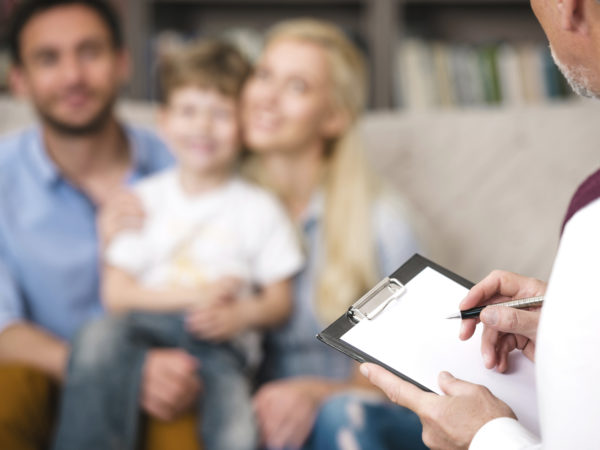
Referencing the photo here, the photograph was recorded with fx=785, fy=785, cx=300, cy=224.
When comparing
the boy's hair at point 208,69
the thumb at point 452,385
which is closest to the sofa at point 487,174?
the boy's hair at point 208,69

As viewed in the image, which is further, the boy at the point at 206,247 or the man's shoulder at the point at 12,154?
the man's shoulder at the point at 12,154

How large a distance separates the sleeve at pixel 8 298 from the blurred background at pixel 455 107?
0.50 meters

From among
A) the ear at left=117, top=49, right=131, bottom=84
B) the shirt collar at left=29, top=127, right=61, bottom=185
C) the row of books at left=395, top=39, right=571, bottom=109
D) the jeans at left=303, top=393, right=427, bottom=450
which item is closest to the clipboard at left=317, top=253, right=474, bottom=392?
the jeans at left=303, top=393, right=427, bottom=450

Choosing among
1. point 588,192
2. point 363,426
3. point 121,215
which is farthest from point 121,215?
point 588,192

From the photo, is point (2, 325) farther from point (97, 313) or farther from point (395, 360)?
point (395, 360)

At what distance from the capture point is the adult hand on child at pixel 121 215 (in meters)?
1.67

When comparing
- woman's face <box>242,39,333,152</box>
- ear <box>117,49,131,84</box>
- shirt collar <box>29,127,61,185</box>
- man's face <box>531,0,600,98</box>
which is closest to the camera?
man's face <box>531,0,600,98</box>

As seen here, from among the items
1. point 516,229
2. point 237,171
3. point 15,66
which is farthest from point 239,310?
point 15,66

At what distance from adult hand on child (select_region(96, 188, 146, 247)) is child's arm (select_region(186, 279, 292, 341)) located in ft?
0.84

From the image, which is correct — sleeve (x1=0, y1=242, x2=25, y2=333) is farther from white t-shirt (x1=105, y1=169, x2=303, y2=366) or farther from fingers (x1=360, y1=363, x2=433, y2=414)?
fingers (x1=360, y1=363, x2=433, y2=414)

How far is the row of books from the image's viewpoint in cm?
265

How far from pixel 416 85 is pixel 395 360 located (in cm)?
194

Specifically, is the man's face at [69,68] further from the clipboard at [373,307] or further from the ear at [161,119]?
the clipboard at [373,307]

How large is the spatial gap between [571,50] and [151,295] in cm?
104
